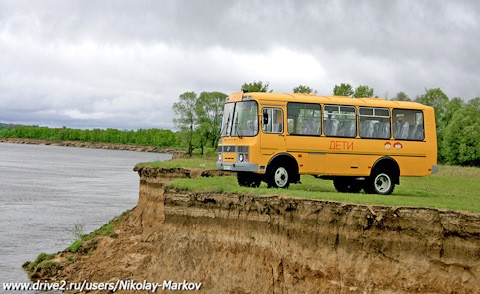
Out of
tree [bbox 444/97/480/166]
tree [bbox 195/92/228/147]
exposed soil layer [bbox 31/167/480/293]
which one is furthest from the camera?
tree [bbox 195/92/228/147]

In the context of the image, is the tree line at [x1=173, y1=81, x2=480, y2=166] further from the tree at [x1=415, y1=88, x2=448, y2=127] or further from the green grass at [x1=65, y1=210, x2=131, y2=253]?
the green grass at [x1=65, y1=210, x2=131, y2=253]

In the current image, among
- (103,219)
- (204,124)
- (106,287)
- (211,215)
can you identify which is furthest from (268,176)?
(204,124)

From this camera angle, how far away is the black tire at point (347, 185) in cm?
2431

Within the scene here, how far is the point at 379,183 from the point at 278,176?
407cm

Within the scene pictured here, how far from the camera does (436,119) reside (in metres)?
87.1

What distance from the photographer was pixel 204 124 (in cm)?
10100

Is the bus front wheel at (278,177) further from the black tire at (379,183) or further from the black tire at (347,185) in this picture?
the black tire at (379,183)

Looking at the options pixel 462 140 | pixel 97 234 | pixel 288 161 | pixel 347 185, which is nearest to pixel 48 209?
pixel 97 234

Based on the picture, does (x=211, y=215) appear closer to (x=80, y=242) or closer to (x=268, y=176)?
(x=268, y=176)

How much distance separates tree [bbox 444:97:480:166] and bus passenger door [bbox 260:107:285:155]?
62088 mm

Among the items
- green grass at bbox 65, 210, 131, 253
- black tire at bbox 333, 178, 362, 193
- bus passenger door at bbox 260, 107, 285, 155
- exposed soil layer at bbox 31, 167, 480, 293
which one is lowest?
green grass at bbox 65, 210, 131, 253

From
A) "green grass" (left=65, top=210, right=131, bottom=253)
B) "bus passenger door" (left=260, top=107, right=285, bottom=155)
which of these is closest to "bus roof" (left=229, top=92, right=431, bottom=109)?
"bus passenger door" (left=260, top=107, right=285, bottom=155)

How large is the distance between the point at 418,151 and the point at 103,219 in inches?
998

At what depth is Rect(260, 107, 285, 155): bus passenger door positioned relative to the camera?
22.0 metres
